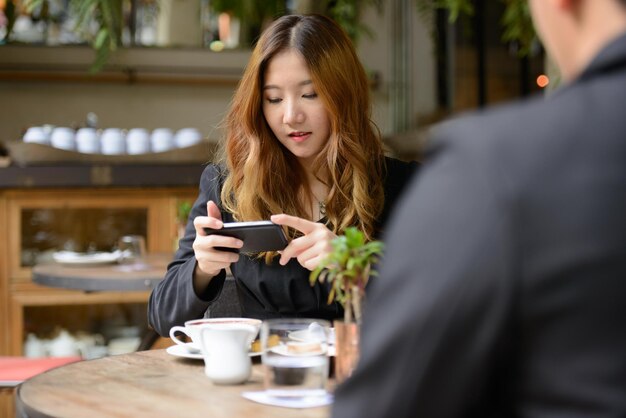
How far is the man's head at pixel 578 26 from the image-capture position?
719 millimetres

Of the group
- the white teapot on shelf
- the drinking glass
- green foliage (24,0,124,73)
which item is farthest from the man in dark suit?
the white teapot on shelf

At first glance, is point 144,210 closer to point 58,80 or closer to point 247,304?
point 247,304

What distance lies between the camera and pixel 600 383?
68 cm

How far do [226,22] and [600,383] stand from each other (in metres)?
7.04

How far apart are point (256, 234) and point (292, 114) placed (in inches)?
16.9

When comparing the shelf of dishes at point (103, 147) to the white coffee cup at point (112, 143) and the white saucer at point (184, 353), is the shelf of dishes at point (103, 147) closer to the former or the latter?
the white coffee cup at point (112, 143)

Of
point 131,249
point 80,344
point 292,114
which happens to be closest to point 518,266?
point 292,114

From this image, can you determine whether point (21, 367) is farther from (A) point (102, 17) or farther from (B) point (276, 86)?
(A) point (102, 17)

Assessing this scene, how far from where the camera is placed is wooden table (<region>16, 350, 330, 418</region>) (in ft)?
4.23

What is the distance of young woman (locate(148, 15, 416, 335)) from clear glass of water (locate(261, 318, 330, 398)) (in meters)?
0.71

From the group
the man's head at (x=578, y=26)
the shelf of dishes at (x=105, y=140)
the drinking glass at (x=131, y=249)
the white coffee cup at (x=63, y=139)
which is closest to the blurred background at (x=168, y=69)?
the shelf of dishes at (x=105, y=140)

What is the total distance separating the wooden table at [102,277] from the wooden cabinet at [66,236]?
2.31 ft

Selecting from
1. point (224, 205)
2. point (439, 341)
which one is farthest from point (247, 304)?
point (439, 341)

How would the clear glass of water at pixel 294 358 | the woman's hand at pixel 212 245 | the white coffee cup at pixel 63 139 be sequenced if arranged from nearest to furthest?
1. the clear glass of water at pixel 294 358
2. the woman's hand at pixel 212 245
3. the white coffee cup at pixel 63 139
